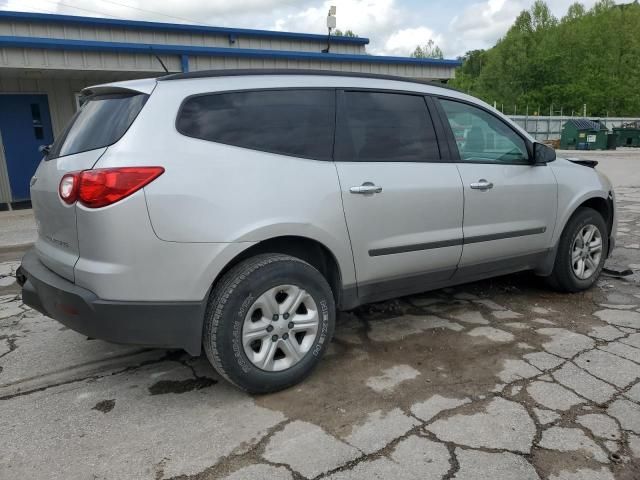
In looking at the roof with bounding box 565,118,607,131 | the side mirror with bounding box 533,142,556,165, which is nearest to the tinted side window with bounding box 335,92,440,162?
the side mirror with bounding box 533,142,556,165

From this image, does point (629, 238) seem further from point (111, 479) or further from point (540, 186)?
point (111, 479)

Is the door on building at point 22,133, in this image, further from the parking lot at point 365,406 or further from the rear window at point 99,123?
the rear window at point 99,123

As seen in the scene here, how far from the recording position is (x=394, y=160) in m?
3.43

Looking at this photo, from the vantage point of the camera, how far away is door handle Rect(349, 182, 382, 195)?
3172mm

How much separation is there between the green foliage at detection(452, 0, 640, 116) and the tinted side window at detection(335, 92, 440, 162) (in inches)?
2336

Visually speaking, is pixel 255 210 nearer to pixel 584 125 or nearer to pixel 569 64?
pixel 584 125

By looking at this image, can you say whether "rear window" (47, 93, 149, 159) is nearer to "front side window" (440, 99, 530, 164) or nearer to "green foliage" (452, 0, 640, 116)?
"front side window" (440, 99, 530, 164)

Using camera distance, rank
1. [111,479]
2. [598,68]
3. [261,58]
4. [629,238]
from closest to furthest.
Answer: [111,479], [629,238], [261,58], [598,68]

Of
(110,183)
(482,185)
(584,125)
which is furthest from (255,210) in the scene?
(584,125)

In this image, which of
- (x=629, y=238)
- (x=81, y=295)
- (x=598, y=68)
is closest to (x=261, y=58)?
(x=629, y=238)

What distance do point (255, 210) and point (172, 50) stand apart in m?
8.56

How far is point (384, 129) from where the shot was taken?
3467 millimetres

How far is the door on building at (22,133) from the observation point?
34.9ft

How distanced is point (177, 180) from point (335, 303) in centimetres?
127
